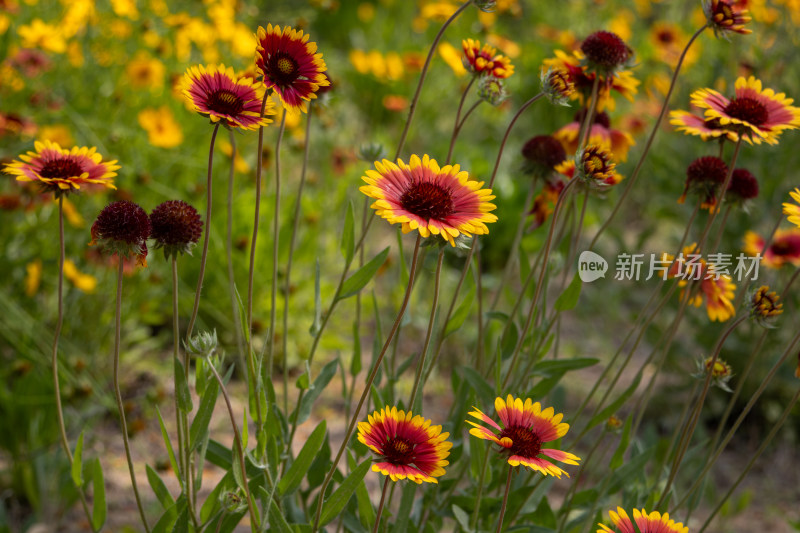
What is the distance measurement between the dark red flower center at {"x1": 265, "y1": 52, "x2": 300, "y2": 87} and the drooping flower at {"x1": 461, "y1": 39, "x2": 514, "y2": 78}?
0.38 m

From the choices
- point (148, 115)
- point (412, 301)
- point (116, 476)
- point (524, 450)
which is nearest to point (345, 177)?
point (412, 301)

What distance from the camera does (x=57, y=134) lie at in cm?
232

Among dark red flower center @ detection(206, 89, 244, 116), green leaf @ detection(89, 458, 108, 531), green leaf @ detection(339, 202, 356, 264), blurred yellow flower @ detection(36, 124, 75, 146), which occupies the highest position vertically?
dark red flower center @ detection(206, 89, 244, 116)

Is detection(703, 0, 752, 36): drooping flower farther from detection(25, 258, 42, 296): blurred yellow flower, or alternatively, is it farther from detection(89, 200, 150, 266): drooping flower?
detection(25, 258, 42, 296): blurred yellow flower

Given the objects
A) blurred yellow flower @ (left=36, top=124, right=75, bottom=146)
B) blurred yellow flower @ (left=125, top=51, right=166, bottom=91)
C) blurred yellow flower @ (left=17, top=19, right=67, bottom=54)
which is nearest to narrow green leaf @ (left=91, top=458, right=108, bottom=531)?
blurred yellow flower @ (left=36, top=124, right=75, bottom=146)

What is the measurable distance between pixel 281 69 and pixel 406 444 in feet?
1.67

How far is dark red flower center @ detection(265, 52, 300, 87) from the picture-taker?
0.97 metres

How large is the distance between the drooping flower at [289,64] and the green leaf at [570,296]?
536mm

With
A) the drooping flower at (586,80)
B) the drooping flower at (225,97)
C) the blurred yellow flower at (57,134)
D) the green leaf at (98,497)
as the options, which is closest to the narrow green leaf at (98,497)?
the green leaf at (98,497)

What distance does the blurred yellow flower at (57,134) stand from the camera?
2.27 meters

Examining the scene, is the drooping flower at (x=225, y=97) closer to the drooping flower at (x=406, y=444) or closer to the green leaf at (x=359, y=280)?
the green leaf at (x=359, y=280)

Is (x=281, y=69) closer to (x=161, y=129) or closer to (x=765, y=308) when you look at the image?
(x=765, y=308)

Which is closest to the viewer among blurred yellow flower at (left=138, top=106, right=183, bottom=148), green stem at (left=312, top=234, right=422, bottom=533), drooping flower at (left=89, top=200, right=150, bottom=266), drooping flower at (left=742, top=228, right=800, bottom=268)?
green stem at (left=312, top=234, right=422, bottom=533)

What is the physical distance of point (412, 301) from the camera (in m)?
2.76
